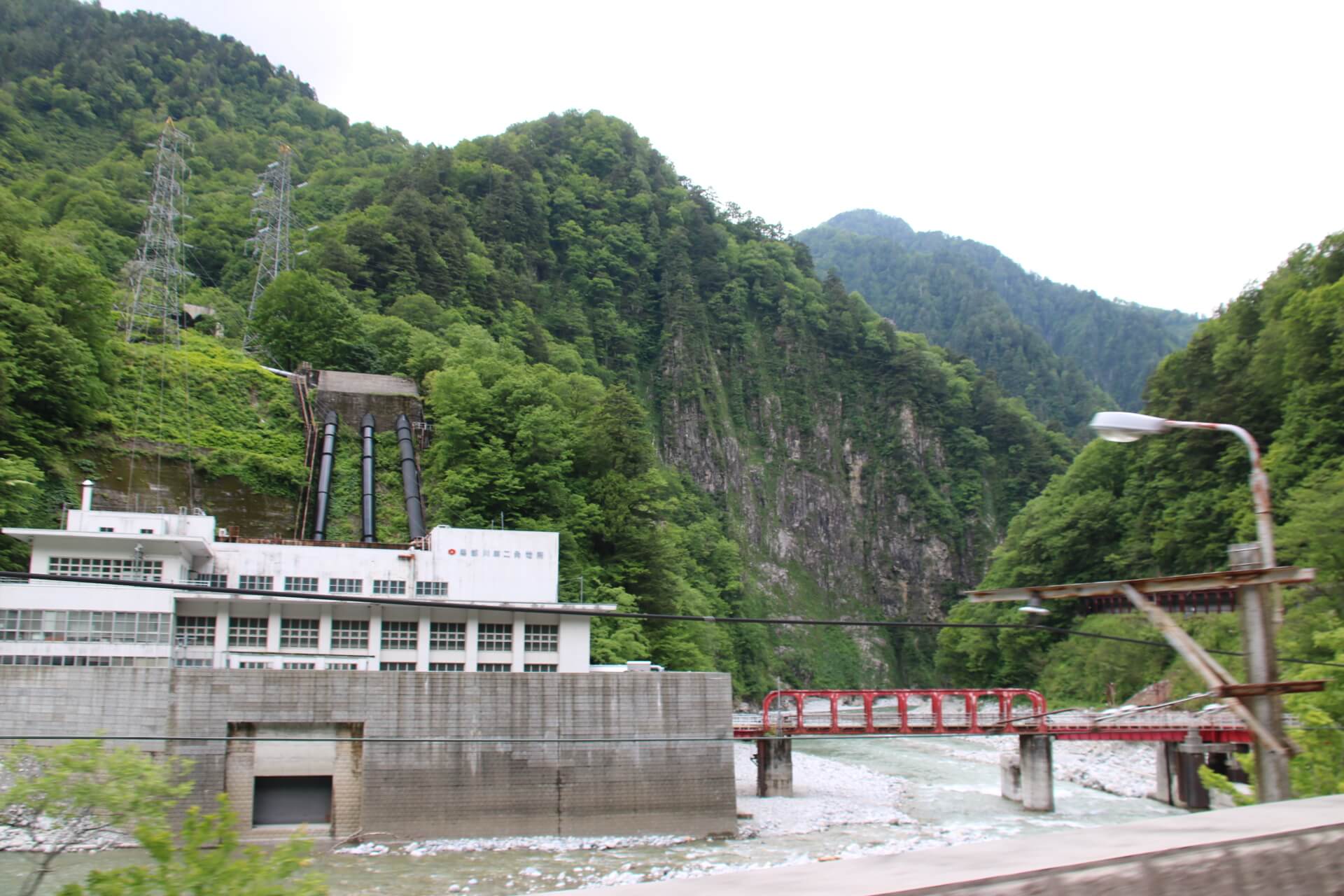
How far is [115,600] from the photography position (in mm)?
31516

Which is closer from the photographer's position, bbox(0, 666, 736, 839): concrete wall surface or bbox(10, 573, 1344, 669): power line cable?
bbox(10, 573, 1344, 669): power line cable

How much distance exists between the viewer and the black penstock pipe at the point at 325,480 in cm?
4791

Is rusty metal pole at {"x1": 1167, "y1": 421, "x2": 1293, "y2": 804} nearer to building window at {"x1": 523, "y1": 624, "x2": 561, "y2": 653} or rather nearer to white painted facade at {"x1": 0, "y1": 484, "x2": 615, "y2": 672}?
white painted facade at {"x1": 0, "y1": 484, "x2": 615, "y2": 672}

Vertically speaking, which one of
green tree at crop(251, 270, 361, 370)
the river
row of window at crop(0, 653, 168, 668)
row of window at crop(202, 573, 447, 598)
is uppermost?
green tree at crop(251, 270, 361, 370)

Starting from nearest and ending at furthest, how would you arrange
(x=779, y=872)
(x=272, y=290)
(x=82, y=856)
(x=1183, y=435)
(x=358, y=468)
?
(x=779, y=872)
(x=82, y=856)
(x=358, y=468)
(x=1183, y=435)
(x=272, y=290)

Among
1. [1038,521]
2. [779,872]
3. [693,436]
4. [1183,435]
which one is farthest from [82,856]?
[693,436]

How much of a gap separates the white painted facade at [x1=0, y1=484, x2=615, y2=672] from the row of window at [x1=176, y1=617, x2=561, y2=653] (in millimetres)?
42

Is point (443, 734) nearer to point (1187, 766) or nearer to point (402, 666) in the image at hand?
point (402, 666)

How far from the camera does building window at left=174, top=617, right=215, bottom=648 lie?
109 feet

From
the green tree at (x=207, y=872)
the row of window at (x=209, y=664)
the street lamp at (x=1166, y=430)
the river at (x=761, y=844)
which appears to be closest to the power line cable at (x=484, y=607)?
the street lamp at (x=1166, y=430)

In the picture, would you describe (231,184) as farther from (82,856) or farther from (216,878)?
(216,878)

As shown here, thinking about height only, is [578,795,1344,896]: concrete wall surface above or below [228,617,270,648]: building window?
below

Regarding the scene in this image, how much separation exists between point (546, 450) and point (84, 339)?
71.7 feet

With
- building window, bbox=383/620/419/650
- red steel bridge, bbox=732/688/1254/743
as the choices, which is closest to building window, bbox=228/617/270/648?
building window, bbox=383/620/419/650
